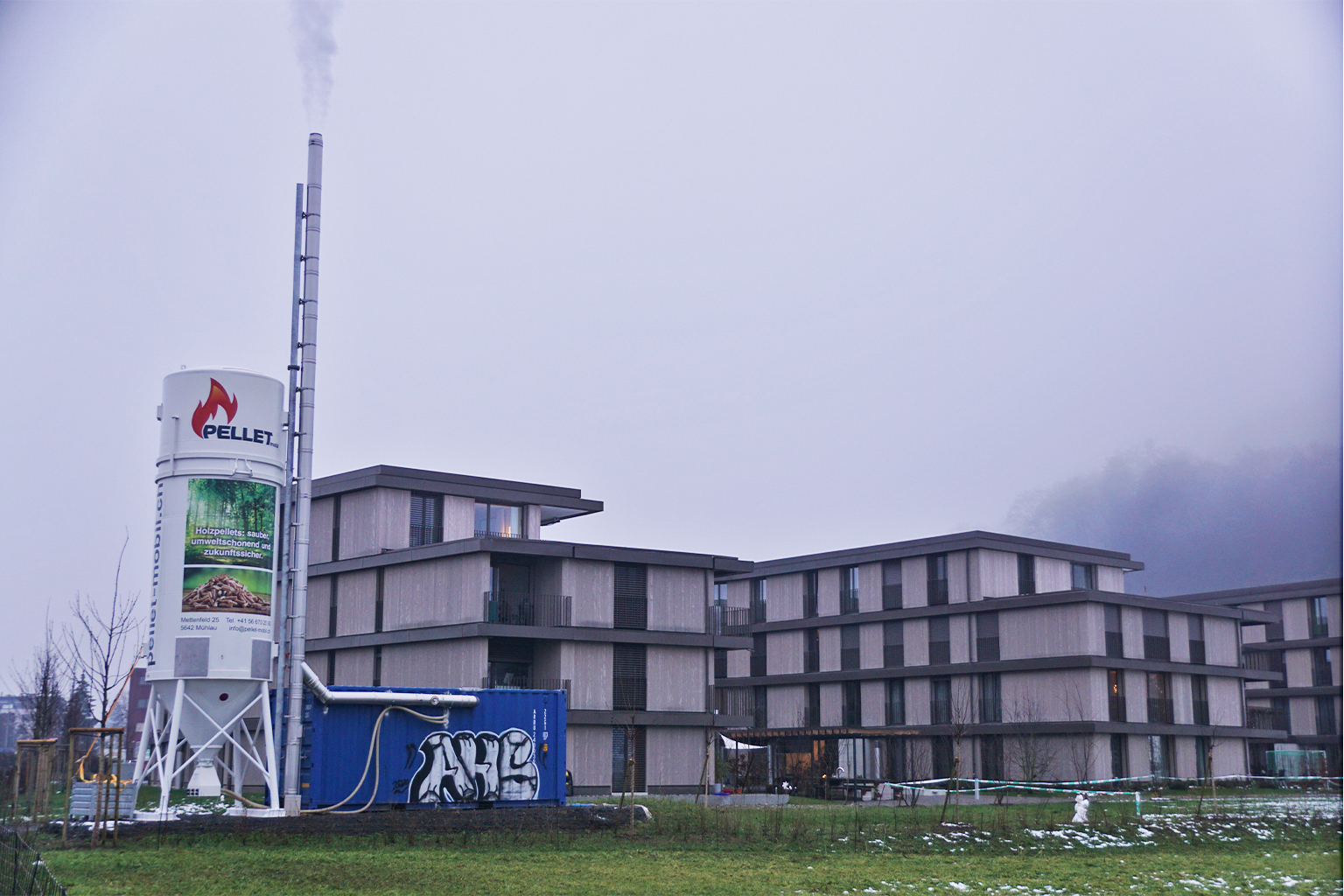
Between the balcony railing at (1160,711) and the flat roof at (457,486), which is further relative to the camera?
the balcony railing at (1160,711)

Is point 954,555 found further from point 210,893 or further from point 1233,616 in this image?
point 210,893

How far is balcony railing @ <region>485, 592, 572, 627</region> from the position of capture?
52219mm

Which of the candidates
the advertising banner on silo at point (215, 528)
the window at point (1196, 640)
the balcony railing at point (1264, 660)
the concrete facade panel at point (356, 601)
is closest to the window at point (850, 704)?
the window at point (1196, 640)

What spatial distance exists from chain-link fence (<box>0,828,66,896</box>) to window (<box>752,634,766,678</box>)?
2235 inches

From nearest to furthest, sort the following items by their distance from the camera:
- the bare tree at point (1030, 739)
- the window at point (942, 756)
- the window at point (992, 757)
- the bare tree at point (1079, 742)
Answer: the bare tree at point (1079, 742) < the bare tree at point (1030, 739) < the window at point (992, 757) < the window at point (942, 756)

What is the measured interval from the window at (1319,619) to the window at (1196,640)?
24.0 meters

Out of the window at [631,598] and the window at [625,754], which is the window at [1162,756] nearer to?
the window at [625,754]

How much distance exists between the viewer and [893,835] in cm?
2922

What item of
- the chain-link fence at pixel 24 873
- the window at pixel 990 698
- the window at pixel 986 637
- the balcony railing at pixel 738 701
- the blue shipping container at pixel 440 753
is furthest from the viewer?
the balcony railing at pixel 738 701

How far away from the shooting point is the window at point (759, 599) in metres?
78.0

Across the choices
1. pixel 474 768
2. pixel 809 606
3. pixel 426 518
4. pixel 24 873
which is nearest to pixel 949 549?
pixel 809 606

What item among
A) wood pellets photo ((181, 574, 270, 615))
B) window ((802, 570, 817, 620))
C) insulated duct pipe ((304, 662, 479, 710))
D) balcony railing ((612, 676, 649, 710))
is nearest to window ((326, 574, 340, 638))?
balcony railing ((612, 676, 649, 710))

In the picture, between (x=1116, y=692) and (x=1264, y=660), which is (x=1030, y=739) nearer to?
(x=1116, y=692)

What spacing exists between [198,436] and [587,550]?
22952 millimetres
